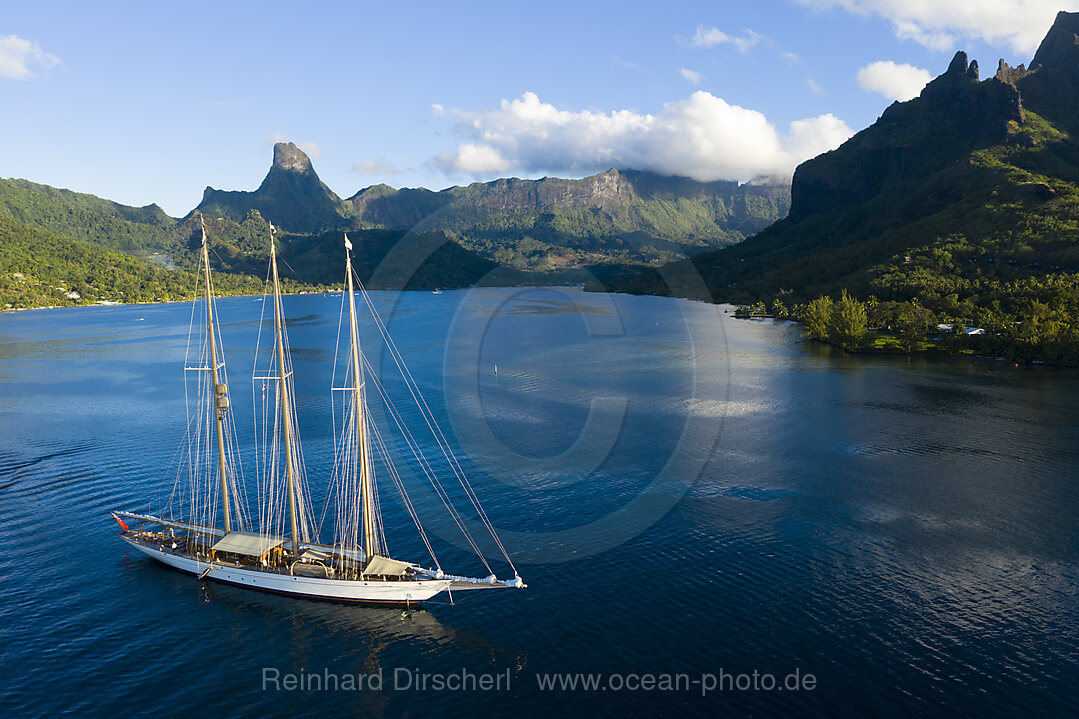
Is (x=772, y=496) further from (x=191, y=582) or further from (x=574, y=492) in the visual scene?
(x=191, y=582)

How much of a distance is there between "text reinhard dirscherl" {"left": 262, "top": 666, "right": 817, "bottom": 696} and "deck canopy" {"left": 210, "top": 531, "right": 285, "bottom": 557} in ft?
38.1

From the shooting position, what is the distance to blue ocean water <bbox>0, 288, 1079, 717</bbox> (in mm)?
40750

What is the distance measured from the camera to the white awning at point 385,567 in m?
49.1

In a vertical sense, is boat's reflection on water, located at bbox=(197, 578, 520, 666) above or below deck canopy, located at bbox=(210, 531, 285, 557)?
below

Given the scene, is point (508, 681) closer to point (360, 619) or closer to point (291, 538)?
point (360, 619)

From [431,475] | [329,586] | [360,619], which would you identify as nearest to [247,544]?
[329,586]

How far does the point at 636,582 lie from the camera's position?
2135 inches

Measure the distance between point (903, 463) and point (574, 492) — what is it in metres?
45.5

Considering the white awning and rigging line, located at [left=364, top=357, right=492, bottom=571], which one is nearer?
the white awning

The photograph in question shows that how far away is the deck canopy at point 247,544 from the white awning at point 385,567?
8965mm

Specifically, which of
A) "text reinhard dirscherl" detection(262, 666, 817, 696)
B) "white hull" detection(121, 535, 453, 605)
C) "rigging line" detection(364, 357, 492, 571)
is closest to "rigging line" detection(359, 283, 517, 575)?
"rigging line" detection(364, 357, 492, 571)

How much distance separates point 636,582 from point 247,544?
33485 mm

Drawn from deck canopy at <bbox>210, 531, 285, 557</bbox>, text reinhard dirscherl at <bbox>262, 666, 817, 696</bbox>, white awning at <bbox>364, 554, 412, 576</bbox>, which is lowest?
text reinhard dirscherl at <bbox>262, 666, 817, 696</bbox>

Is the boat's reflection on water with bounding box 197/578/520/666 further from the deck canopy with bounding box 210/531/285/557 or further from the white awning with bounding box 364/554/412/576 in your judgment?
the deck canopy with bounding box 210/531/285/557
